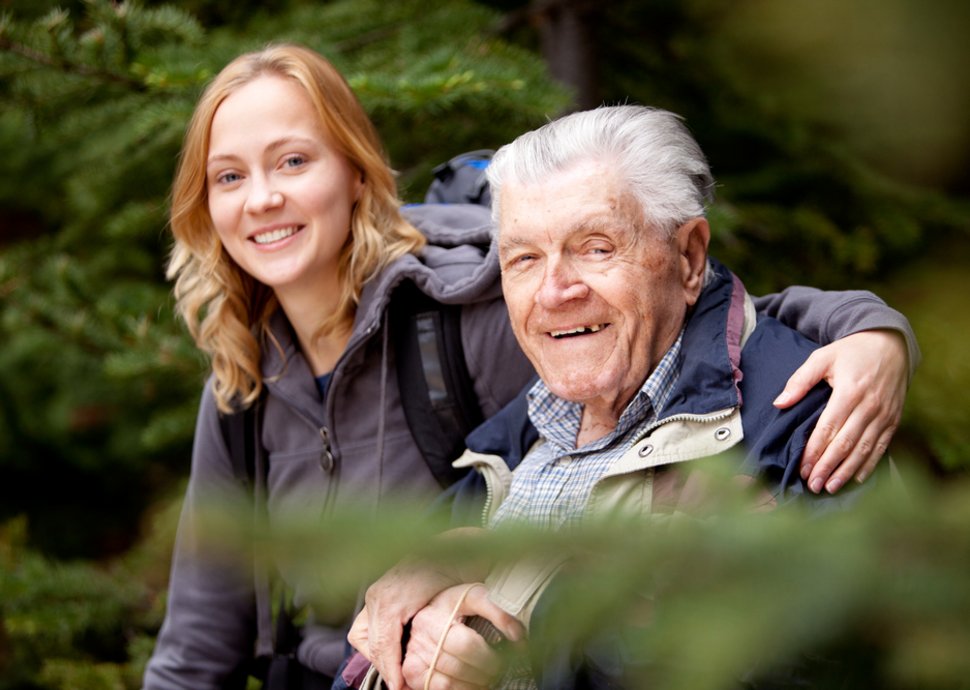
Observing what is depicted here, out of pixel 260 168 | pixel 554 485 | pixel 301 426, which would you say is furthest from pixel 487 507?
pixel 260 168

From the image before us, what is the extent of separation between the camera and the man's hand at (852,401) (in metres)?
1.55

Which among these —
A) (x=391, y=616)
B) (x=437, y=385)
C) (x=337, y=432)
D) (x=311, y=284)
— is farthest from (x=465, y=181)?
(x=391, y=616)

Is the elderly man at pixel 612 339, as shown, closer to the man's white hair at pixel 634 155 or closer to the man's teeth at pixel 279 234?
the man's white hair at pixel 634 155

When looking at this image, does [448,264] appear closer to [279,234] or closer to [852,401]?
[279,234]

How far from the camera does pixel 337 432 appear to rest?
2414mm

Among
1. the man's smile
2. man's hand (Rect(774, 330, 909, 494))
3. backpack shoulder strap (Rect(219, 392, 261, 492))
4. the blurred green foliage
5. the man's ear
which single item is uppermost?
the blurred green foliage

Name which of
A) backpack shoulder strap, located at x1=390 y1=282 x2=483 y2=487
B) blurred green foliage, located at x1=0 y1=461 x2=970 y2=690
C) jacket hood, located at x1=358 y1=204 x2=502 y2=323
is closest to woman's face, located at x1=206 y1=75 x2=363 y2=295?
jacket hood, located at x1=358 y1=204 x2=502 y2=323

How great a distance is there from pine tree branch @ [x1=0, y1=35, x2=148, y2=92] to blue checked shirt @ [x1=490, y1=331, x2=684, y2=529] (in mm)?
1786

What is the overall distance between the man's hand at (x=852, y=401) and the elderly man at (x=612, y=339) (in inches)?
2.0

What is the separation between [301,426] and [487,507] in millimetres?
696

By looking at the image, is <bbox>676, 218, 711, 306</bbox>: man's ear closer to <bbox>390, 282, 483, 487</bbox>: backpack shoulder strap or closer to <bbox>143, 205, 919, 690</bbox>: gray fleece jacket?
→ <bbox>143, 205, 919, 690</bbox>: gray fleece jacket

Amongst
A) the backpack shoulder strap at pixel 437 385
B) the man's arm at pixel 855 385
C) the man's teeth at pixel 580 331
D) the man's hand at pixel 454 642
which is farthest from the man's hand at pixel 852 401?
the backpack shoulder strap at pixel 437 385

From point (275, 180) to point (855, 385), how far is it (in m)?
1.45

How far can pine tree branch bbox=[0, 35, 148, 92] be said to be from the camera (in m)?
2.80
